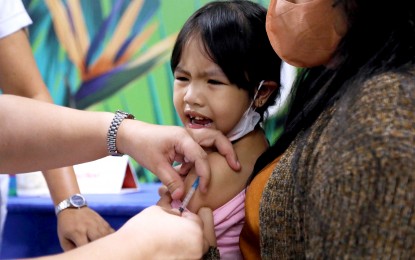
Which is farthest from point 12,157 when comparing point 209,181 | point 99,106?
point 99,106

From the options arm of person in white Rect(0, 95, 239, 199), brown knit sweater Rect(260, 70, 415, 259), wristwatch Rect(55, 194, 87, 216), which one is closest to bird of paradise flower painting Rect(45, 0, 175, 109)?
wristwatch Rect(55, 194, 87, 216)

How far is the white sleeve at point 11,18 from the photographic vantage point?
1661 mm

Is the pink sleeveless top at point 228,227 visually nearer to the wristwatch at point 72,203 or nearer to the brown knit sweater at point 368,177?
the wristwatch at point 72,203

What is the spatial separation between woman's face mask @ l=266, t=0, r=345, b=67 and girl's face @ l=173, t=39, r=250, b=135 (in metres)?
0.37

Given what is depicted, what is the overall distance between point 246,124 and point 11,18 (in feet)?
2.62

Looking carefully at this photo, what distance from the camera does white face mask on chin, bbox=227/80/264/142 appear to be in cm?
146

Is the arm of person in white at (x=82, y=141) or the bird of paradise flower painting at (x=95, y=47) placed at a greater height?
the arm of person in white at (x=82, y=141)

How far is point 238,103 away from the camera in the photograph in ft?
4.88

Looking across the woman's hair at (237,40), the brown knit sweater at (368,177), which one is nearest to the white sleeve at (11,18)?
the woman's hair at (237,40)

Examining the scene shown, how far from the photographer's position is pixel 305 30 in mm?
976

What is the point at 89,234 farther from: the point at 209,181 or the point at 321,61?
the point at 321,61

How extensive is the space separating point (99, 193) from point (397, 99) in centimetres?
182

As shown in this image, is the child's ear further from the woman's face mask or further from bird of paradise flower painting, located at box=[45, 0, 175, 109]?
bird of paradise flower painting, located at box=[45, 0, 175, 109]

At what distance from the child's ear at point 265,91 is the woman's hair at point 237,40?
1 cm
